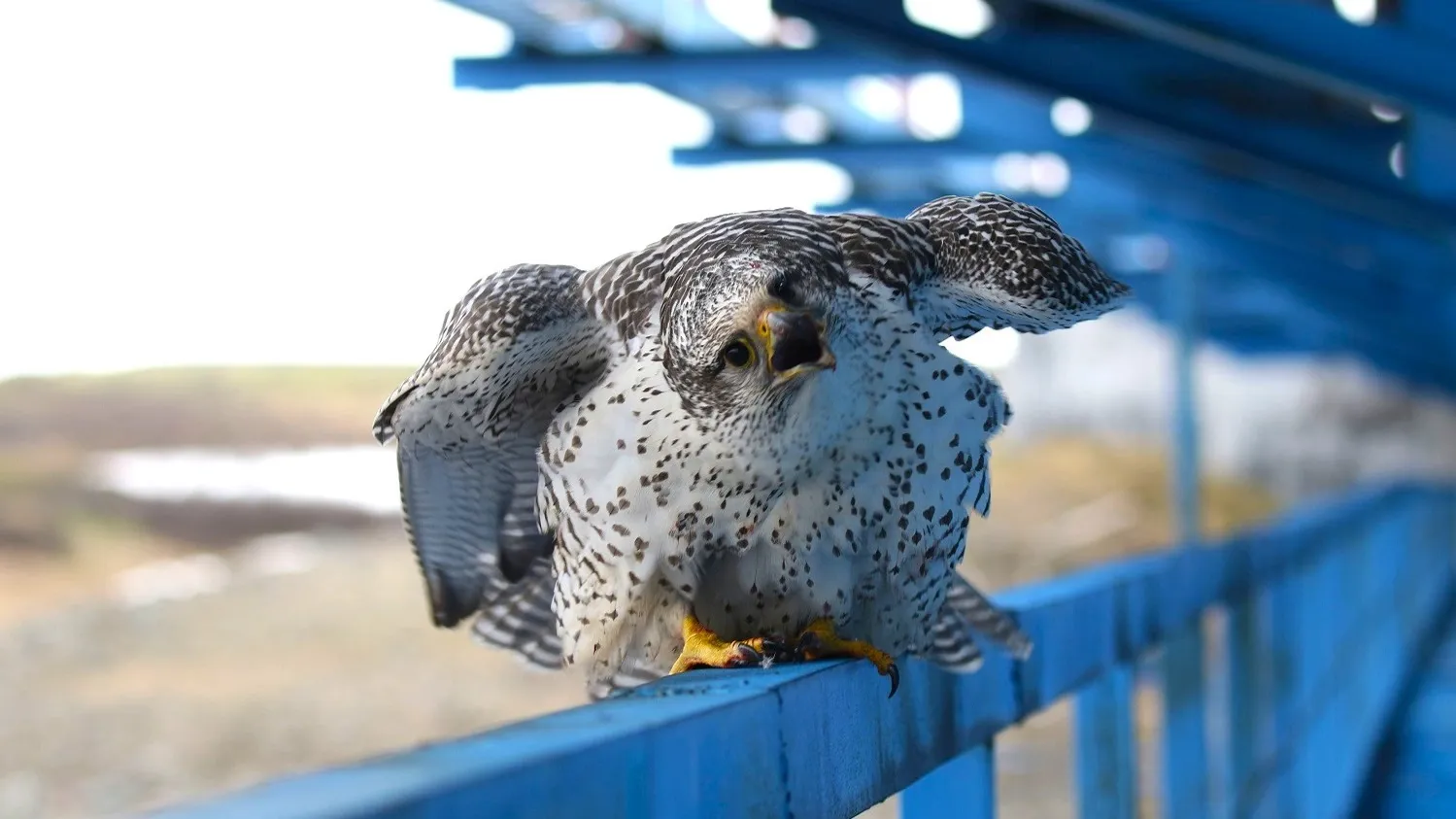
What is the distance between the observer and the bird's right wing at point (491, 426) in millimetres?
1800

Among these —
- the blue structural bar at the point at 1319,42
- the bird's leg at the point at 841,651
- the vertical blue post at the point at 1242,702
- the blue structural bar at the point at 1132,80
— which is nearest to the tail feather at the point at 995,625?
the bird's leg at the point at 841,651

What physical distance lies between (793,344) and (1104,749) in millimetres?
1304

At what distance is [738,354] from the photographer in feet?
5.19

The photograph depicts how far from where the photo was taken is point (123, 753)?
3100 centimetres

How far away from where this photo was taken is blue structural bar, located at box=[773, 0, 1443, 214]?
3.67 metres

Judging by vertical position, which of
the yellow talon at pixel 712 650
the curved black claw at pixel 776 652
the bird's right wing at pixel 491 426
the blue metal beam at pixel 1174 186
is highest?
the blue metal beam at pixel 1174 186

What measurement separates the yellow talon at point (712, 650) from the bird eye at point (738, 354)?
1.00ft

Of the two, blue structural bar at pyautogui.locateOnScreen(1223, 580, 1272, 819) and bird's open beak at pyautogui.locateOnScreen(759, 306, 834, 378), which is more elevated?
bird's open beak at pyautogui.locateOnScreen(759, 306, 834, 378)

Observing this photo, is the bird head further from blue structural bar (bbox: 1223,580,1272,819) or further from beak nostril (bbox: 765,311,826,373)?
blue structural bar (bbox: 1223,580,1272,819)

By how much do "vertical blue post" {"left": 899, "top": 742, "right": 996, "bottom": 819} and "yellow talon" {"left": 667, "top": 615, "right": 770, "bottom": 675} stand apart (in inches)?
14.3

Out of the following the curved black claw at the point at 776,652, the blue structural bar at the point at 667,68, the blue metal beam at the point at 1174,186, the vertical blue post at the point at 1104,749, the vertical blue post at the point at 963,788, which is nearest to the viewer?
the curved black claw at the point at 776,652

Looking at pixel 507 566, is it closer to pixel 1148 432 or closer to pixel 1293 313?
pixel 1293 313

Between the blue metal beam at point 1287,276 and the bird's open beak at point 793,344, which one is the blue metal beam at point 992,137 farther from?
the bird's open beak at point 793,344

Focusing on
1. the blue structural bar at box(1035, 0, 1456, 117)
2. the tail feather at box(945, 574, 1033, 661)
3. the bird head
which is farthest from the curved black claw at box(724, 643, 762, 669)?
the blue structural bar at box(1035, 0, 1456, 117)
